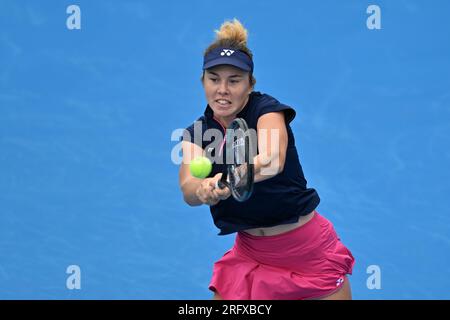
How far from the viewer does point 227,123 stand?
403 centimetres

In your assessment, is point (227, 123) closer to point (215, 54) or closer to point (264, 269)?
point (215, 54)

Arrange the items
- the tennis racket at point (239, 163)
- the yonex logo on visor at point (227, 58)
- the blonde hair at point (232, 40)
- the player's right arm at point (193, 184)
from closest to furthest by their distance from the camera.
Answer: the tennis racket at point (239, 163) → the player's right arm at point (193, 184) → the yonex logo on visor at point (227, 58) → the blonde hair at point (232, 40)

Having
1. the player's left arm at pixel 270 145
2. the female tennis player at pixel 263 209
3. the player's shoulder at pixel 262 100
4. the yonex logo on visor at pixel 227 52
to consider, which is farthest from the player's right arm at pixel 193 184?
the yonex logo on visor at pixel 227 52

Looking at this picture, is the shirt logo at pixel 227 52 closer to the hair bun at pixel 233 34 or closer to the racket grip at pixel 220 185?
the hair bun at pixel 233 34

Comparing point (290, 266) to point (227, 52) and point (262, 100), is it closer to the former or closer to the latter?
point (262, 100)

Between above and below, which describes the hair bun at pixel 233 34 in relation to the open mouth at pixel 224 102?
above

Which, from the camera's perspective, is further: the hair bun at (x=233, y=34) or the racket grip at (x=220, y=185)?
the hair bun at (x=233, y=34)

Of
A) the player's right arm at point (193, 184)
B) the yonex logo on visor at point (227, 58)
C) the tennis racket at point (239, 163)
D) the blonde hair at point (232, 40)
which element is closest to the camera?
the tennis racket at point (239, 163)

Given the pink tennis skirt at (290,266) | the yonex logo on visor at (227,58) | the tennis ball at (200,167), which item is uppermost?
the yonex logo on visor at (227,58)

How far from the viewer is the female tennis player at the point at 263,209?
154 inches

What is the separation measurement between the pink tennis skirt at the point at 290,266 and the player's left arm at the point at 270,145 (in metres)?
0.43

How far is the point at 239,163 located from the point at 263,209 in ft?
1.24

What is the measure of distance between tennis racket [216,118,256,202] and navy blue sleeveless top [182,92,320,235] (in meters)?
0.18
